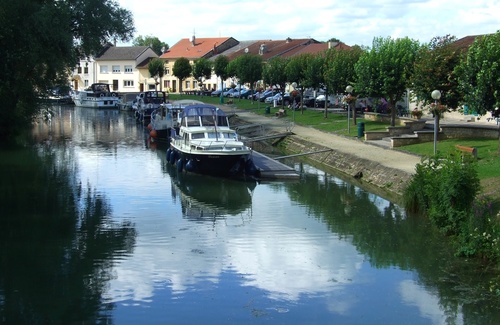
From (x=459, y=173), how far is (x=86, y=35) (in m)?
25.2

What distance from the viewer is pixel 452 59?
33188 mm

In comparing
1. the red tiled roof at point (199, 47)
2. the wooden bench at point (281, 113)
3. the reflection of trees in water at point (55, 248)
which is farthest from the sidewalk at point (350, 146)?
the red tiled roof at point (199, 47)

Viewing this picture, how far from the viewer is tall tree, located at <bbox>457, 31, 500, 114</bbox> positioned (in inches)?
1093

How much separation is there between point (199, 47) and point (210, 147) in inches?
3547

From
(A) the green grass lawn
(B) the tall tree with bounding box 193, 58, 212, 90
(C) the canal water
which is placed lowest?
(C) the canal water

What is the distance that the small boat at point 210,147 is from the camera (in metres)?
31.8

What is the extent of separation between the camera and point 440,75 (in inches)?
1294

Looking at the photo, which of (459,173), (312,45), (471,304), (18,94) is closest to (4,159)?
(18,94)

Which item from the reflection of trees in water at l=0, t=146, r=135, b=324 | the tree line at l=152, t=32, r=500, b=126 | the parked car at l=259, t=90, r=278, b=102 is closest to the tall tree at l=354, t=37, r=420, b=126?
the tree line at l=152, t=32, r=500, b=126

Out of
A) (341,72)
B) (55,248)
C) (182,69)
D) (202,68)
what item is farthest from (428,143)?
(182,69)

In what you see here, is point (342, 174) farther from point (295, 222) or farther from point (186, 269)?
point (186, 269)

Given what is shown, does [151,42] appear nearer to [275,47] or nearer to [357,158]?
[275,47]

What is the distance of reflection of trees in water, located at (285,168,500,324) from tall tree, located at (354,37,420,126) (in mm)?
10587

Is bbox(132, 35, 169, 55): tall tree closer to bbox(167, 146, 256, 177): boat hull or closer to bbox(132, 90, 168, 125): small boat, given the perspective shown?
bbox(132, 90, 168, 125): small boat
